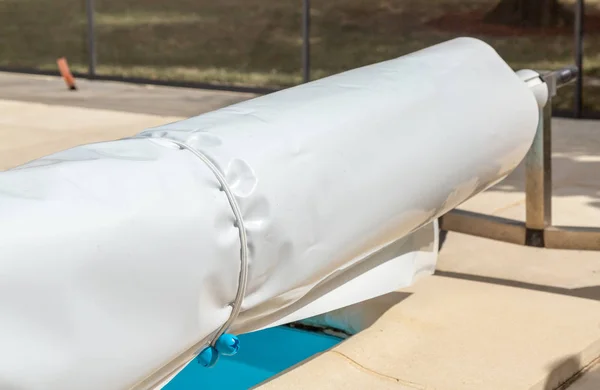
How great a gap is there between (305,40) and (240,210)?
9068mm

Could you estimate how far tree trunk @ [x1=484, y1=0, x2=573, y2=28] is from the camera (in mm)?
10617

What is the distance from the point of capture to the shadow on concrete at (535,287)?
16.5 feet

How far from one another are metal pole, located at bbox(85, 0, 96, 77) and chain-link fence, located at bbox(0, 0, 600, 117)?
0.01 m

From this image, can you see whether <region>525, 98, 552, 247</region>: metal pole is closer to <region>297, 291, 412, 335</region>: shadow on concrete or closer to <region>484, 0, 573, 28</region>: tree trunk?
<region>297, 291, 412, 335</region>: shadow on concrete

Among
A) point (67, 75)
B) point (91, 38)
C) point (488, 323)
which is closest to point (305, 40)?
point (67, 75)

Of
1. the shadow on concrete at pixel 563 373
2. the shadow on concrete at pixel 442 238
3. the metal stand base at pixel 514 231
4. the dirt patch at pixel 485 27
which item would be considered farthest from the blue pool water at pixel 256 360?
the dirt patch at pixel 485 27

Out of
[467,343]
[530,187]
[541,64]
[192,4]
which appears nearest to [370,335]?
[467,343]

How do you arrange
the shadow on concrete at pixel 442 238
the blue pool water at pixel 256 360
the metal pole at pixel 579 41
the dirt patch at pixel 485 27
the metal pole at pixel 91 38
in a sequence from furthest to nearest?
the metal pole at pixel 91 38
the dirt patch at pixel 485 27
the metal pole at pixel 579 41
the shadow on concrete at pixel 442 238
the blue pool water at pixel 256 360

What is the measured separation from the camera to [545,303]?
4852 mm

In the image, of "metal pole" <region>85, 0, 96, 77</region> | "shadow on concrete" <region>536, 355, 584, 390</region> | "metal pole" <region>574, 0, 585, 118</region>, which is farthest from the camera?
"metal pole" <region>85, 0, 96, 77</region>

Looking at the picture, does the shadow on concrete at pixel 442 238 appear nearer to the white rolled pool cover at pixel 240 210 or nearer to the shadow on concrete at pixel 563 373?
the white rolled pool cover at pixel 240 210

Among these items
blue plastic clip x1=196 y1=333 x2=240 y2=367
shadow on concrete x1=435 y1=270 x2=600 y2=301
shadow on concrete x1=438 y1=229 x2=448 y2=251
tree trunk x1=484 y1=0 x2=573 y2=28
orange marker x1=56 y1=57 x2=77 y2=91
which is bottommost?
orange marker x1=56 y1=57 x2=77 y2=91

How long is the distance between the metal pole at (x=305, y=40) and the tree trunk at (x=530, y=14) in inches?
73.7

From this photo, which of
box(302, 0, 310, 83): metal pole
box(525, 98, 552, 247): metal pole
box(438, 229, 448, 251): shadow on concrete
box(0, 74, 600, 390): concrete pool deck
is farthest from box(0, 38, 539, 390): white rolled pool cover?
box(302, 0, 310, 83): metal pole
